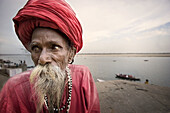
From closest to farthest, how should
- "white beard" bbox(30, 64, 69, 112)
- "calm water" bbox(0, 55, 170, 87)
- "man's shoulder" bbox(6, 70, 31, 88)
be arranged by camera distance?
"white beard" bbox(30, 64, 69, 112) < "man's shoulder" bbox(6, 70, 31, 88) < "calm water" bbox(0, 55, 170, 87)

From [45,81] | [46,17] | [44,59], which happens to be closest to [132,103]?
[45,81]

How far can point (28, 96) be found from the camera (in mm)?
1015

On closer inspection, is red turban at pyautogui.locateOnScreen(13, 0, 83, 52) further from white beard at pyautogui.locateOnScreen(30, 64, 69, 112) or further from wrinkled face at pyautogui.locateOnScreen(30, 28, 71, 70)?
white beard at pyautogui.locateOnScreen(30, 64, 69, 112)

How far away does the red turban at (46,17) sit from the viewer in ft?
3.12

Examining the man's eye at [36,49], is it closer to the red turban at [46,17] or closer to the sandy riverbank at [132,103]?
the red turban at [46,17]

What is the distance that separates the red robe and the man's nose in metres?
0.40

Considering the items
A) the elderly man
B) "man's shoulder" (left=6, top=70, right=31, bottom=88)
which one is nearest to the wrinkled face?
the elderly man

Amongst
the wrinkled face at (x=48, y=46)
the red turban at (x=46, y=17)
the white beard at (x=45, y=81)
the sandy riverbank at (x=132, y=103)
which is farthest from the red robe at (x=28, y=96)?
the sandy riverbank at (x=132, y=103)

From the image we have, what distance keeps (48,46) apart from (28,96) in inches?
26.2

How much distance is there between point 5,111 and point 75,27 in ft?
4.12

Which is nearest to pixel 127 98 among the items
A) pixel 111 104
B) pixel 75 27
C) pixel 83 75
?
pixel 111 104

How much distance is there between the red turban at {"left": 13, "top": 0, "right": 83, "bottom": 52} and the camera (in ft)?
3.12

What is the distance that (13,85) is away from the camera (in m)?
0.97

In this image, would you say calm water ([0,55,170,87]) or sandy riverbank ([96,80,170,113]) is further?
calm water ([0,55,170,87])
